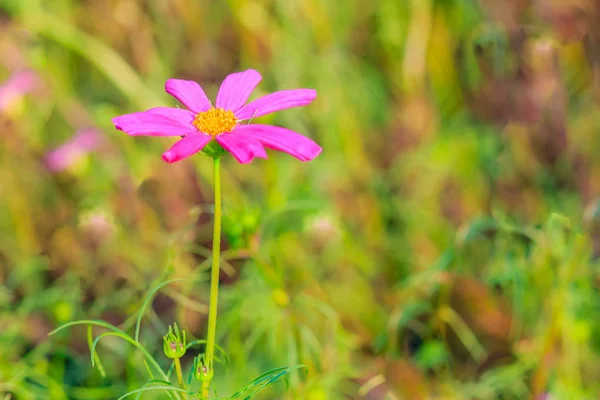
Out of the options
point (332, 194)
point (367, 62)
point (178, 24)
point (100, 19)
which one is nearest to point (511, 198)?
point (332, 194)

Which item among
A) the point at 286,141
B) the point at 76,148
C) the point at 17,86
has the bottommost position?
the point at 286,141

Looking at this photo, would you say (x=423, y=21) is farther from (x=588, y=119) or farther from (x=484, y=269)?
(x=484, y=269)

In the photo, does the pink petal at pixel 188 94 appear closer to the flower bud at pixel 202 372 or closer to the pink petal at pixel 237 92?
the pink petal at pixel 237 92

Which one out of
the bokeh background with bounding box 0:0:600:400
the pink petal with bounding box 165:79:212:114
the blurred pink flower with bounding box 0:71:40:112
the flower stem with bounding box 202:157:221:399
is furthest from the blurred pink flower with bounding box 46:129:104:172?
the flower stem with bounding box 202:157:221:399

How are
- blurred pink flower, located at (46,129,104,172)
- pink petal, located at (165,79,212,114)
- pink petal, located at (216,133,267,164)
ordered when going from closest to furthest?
pink petal, located at (216,133,267,164) < pink petal, located at (165,79,212,114) < blurred pink flower, located at (46,129,104,172)

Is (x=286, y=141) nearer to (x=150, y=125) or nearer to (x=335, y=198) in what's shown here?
(x=150, y=125)

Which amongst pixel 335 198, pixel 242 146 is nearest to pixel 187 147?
pixel 242 146

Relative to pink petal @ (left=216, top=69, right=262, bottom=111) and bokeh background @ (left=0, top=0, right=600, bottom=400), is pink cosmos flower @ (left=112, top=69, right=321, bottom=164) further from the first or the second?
Answer: bokeh background @ (left=0, top=0, right=600, bottom=400)

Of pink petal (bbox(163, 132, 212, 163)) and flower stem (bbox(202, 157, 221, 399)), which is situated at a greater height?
pink petal (bbox(163, 132, 212, 163))
